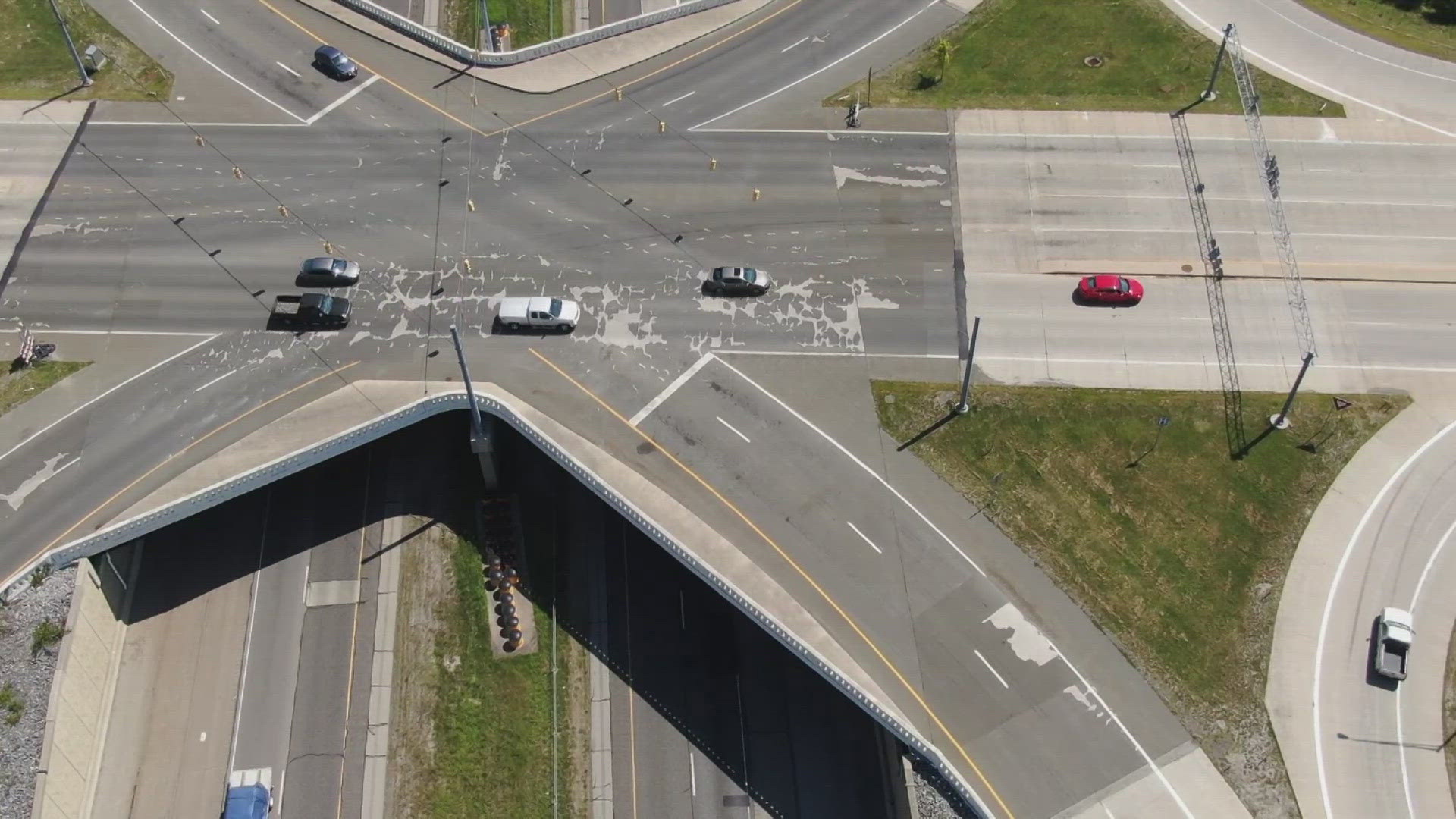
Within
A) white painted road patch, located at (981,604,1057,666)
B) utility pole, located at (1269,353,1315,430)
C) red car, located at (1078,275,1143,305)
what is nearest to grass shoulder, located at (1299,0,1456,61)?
red car, located at (1078,275,1143,305)

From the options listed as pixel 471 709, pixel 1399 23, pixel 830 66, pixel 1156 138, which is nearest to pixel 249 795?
pixel 471 709

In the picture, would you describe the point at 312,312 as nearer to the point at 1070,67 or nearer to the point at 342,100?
the point at 342,100

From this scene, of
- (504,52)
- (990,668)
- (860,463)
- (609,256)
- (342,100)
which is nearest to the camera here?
(990,668)

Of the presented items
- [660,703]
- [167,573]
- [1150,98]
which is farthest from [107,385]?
[1150,98]

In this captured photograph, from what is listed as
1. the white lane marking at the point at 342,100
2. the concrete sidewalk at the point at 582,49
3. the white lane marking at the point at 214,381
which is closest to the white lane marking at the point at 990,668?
the white lane marking at the point at 214,381

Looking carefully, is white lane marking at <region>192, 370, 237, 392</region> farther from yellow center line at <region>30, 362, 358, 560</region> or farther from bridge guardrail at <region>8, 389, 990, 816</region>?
bridge guardrail at <region>8, 389, 990, 816</region>

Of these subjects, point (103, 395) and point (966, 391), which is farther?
point (103, 395)

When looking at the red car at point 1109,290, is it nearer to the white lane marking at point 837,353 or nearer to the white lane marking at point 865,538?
the white lane marking at point 837,353
